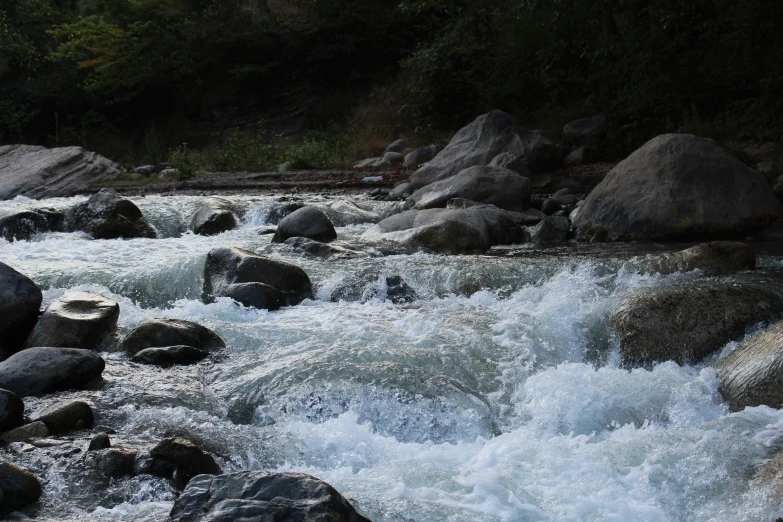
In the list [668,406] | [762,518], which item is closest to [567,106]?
[668,406]

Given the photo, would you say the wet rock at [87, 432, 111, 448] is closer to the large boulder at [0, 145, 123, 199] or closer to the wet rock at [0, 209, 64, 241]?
the wet rock at [0, 209, 64, 241]

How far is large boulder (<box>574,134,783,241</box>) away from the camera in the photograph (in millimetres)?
9375

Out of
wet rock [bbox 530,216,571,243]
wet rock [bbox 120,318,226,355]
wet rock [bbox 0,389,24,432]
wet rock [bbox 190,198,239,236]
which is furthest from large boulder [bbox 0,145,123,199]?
wet rock [bbox 0,389,24,432]

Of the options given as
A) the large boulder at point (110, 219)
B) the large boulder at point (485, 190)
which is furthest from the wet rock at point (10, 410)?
the large boulder at point (485, 190)

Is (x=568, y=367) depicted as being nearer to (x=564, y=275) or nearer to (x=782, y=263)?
(x=564, y=275)

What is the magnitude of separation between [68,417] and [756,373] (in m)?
4.20

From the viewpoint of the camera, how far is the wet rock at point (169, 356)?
19.4 feet

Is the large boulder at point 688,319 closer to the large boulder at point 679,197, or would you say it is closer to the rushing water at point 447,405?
the rushing water at point 447,405

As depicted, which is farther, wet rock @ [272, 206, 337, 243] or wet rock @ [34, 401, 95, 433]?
wet rock @ [272, 206, 337, 243]

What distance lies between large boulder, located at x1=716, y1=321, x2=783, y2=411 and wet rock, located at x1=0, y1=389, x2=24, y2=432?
4.29 m

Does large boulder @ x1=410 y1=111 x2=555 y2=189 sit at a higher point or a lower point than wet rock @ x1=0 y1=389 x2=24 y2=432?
lower

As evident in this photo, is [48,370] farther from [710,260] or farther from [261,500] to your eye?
[710,260]

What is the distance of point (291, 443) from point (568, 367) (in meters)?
2.11

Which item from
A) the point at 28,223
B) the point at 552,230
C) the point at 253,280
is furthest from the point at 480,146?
the point at 28,223
